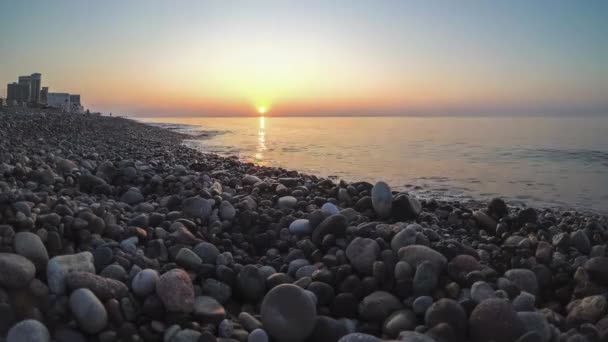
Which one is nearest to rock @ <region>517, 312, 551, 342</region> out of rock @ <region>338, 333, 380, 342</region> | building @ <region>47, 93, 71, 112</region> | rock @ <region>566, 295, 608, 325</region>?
rock @ <region>566, 295, 608, 325</region>

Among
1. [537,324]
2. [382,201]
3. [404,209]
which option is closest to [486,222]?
[404,209]

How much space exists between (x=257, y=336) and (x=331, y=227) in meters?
1.73

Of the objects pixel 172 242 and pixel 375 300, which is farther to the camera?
pixel 172 242

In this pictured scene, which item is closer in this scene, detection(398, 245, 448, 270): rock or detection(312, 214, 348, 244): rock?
detection(398, 245, 448, 270): rock

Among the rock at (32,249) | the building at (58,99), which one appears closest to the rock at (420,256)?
the rock at (32,249)

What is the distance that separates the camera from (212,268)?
3.33m

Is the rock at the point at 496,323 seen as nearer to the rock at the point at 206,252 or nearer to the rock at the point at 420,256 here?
the rock at the point at 420,256

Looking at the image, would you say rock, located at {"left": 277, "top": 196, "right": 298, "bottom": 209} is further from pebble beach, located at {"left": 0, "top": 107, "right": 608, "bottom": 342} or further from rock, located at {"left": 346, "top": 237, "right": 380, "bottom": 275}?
rock, located at {"left": 346, "top": 237, "right": 380, "bottom": 275}

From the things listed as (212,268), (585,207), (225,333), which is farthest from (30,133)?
(585,207)

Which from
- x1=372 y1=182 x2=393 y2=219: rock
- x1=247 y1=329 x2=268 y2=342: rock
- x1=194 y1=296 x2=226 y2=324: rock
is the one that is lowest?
x1=247 y1=329 x2=268 y2=342: rock

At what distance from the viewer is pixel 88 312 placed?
243cm

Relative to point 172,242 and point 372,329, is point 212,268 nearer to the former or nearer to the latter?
point 172,242

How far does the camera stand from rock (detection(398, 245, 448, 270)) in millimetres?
3406

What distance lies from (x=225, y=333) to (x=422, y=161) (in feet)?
49.3
